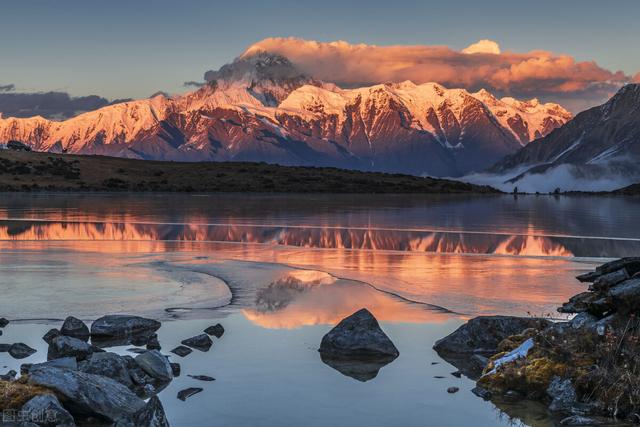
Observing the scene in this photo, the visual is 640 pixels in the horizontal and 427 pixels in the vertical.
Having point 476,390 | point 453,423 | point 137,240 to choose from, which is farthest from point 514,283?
point 137,240

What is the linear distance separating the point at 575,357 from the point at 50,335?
1118 cm

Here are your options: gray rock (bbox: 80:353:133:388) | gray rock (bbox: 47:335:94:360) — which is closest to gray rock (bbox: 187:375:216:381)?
gray rock (bbox: 80:353:133:388)

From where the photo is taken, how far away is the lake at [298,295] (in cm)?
1412

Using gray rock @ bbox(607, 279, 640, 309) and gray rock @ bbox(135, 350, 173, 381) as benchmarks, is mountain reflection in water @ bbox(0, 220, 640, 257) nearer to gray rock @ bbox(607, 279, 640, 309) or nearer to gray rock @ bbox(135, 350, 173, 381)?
gray rock @ bbox(607, 279, 640, 309)

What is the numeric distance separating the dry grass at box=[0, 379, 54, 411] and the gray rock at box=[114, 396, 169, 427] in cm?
181

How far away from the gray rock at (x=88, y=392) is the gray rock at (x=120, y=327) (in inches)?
198

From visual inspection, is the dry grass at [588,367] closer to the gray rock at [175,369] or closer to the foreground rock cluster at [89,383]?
Result: the gray rock at [175,369]

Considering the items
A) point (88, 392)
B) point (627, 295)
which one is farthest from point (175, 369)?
point (627, 295)

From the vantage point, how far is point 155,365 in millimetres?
15375

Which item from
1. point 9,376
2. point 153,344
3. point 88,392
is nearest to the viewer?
point 88,392

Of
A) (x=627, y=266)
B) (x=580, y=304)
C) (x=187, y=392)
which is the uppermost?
(x=627, y=266)

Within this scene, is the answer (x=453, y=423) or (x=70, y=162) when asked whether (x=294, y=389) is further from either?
(x=70, y=162)

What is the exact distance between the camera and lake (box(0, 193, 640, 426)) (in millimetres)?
14125

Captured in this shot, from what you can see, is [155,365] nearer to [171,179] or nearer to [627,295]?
[627,295]
